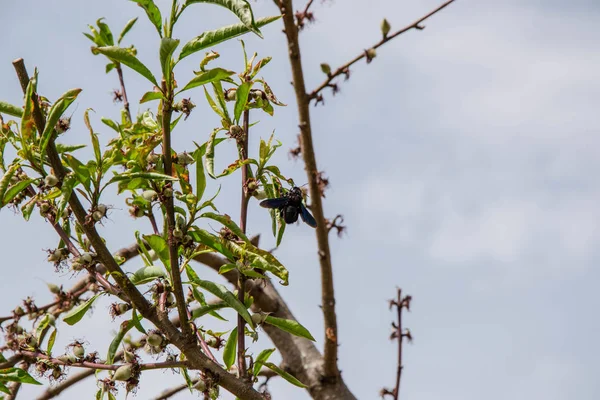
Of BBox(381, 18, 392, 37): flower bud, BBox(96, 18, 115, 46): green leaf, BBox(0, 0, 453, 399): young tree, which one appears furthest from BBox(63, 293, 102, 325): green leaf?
BBox(381, 18, 392, 37): flower bud

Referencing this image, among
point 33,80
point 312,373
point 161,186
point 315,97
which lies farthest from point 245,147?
point 312,373

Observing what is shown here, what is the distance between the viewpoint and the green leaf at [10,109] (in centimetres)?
240

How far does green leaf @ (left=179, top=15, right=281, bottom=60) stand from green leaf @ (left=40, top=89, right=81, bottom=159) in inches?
14.0

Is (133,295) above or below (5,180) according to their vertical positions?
below

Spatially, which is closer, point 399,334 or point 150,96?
point 150,96

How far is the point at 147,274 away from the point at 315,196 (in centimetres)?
254

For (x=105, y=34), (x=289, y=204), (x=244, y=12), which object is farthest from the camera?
(x=105, y=34)

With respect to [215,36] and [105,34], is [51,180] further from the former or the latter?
[105,34]

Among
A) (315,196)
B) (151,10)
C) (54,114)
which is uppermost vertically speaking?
Result: (315,196)

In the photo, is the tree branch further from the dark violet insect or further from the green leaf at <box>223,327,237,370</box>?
the dark violet insect

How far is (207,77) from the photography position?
7.39ft

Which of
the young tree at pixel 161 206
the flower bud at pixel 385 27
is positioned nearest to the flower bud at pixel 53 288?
the young tree at pixel 161 206

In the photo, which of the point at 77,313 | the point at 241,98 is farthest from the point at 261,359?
the point at 241,98

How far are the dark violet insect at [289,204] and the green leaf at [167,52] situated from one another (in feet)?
2.07
